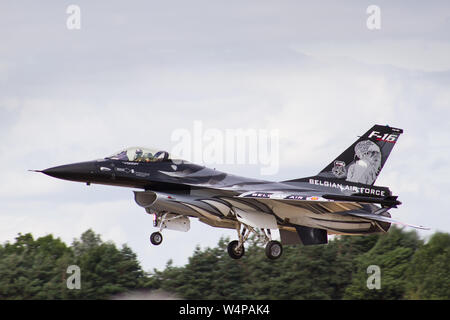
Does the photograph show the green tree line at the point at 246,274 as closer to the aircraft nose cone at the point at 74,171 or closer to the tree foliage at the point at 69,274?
the tree foliage at the point at 69,274

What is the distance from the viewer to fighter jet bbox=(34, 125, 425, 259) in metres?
28.6

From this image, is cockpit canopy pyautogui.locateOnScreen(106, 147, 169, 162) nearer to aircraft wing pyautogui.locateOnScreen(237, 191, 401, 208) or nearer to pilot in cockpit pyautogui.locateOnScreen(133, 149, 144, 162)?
pilot in cockpit pyautogui.locateOnScreen(133, 149, 144, 162)

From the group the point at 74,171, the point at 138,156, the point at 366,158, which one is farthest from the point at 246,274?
the point at 74,171

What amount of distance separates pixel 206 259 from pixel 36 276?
9.96 m

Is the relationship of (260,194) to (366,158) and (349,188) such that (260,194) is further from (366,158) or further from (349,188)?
(366,158)

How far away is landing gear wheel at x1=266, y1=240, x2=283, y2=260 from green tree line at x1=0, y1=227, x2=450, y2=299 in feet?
54.2

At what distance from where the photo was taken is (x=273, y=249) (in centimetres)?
3042

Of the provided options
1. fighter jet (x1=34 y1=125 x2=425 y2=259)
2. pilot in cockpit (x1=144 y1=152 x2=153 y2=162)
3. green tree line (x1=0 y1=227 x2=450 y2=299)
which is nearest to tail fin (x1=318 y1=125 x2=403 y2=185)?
fighter jet (x1=34 y1=125 x2=425 y2=259)

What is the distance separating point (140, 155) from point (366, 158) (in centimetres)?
873

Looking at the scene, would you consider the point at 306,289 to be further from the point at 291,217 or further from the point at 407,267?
the point at 291,217

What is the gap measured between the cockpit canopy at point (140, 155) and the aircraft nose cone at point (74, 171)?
93 centimetres

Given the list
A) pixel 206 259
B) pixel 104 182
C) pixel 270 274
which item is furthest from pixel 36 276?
pixel 104 182

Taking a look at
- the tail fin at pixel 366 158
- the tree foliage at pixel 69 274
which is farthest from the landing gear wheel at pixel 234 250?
the tree foliage at pixel 69 274

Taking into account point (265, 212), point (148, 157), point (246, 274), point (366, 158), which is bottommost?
point (246, 274)
